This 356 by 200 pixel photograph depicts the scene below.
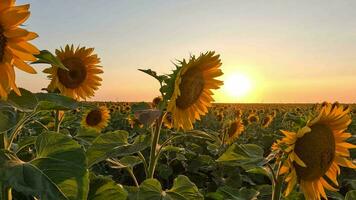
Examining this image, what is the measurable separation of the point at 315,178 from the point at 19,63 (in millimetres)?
2151

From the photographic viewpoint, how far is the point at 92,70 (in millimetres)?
5301

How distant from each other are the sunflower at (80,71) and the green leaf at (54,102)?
258 centimetres

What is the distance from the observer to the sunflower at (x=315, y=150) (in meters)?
3.03

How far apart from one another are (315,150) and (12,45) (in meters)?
1.98

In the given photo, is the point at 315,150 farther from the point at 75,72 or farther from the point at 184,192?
the point at 75,72

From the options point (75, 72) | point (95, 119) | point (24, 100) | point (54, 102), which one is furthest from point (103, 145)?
point (95, 119)

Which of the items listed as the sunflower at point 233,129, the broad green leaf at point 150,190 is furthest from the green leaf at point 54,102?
the sunflower at point 233,129

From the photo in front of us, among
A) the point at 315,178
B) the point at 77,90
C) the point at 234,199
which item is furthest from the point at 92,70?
the point at 315,178

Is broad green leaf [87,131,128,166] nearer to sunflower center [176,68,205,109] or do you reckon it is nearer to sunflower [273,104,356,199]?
sunflower center [176,68,205,109]

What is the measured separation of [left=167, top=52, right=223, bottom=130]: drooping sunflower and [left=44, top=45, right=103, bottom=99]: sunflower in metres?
1.57

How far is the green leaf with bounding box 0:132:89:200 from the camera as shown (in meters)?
2.04

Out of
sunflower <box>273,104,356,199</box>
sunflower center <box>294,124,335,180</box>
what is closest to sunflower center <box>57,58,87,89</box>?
sunflower <box>273,104,356,199</box>

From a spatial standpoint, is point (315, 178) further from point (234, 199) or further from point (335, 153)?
point (234, 199)

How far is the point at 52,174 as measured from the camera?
2143 mm
